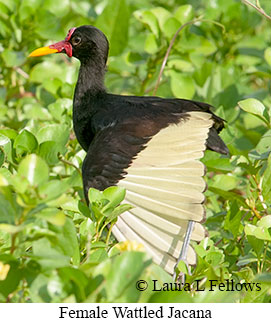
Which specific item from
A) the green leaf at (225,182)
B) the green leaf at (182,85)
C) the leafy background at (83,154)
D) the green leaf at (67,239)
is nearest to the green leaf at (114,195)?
the leafy background at (83,154)

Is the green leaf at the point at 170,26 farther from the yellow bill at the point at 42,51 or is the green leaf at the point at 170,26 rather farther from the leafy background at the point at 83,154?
the yellow bill at the point at 42,51

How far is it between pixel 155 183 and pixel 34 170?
1136 millimetres

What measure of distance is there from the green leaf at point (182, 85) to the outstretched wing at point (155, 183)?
3.37ft

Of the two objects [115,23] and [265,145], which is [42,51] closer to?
[115,23]

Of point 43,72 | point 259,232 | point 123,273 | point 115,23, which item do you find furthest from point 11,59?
point 123,273

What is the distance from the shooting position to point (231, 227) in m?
3.09

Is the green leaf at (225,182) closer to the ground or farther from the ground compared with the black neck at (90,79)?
closer to the ground

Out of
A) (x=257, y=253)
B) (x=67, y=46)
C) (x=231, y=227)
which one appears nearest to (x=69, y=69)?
(x=67, y=46)

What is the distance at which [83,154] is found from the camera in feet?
11.6

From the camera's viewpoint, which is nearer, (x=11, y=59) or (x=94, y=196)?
(x=94, y=196)

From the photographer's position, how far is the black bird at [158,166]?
3.04 m

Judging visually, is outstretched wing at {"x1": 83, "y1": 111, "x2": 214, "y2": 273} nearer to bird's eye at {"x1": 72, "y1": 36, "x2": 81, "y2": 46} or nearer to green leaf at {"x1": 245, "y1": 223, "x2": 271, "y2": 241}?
green leaf at {"x1": 245, "y1": 223, "x2": 271, "y2": 241}

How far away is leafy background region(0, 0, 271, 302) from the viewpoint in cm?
201

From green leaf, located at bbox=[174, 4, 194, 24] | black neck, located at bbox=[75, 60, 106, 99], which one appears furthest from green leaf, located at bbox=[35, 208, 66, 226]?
green leaf, located at bbox=[174, 4, 194, 24]
